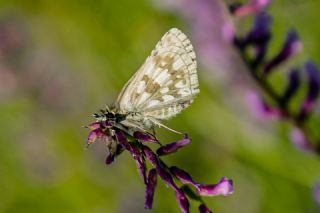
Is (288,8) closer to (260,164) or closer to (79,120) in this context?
(260,164)

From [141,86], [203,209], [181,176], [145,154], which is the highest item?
[141,86]


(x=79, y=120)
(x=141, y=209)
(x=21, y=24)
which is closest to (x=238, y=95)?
(x=141, y=209)

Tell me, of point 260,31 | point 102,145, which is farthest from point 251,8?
point 102,145

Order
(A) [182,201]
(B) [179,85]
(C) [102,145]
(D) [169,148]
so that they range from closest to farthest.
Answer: (A) [182,201] < (D) [169,148] < (B) [179,85] < (C) [102,145]

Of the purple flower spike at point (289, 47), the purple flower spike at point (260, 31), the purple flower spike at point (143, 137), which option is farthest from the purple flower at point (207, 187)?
the purple flower spike at point (289, 47)

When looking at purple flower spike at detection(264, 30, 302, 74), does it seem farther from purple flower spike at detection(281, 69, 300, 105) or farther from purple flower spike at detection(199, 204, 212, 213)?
purple flower spike at detection(199, 204, 212, 213)

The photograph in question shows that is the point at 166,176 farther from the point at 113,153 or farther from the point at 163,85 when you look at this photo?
the point at 163,85

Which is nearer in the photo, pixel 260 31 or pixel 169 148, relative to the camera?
pixel 169 148

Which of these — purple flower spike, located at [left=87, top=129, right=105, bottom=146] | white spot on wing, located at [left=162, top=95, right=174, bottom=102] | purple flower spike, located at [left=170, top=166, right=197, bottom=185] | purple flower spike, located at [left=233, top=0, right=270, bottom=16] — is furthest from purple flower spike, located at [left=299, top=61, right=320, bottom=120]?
purple flower spike, located at [left=87, top=129, right=105, bottom=146]
